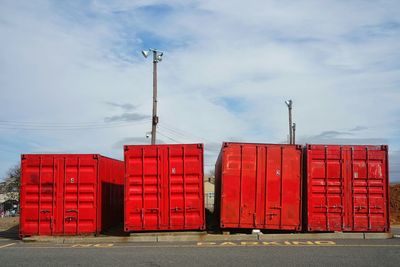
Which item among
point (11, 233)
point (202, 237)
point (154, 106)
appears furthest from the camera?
point (154, 106)

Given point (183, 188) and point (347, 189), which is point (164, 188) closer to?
point (183, 188)

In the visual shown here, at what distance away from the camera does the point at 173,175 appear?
1589 cm

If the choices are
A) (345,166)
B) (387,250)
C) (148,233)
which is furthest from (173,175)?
(387,250)

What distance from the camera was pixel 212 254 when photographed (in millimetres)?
11711

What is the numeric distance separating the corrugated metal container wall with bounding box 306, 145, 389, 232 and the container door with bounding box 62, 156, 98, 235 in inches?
276

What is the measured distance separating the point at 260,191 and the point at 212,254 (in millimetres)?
4636

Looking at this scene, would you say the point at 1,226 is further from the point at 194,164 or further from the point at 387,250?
the point at 387,250

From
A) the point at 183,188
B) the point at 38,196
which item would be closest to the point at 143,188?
the point at 183,188

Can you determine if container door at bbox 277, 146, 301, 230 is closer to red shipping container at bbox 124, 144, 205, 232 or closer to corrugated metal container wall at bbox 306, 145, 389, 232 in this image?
corrugated metal container wall at bbox 306, 145, 389, 232

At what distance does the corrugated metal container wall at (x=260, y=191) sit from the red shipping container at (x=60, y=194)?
4.31 m

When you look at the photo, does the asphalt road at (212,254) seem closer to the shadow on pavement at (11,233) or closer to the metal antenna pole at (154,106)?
the shadow on pavement at (11,233)

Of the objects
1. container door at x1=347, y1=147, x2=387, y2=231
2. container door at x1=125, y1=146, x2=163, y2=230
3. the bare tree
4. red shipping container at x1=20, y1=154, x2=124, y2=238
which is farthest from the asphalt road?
the bare tree

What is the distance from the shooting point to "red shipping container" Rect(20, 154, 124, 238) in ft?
53.4

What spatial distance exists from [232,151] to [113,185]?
17.0 feet
